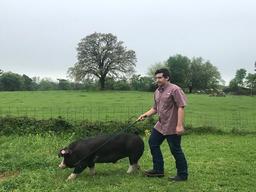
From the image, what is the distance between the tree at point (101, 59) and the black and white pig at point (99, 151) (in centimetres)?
7113

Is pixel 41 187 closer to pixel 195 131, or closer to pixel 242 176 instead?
pixel 242 176

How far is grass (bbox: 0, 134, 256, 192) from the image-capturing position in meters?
9.42

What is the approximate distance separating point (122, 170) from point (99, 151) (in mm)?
954

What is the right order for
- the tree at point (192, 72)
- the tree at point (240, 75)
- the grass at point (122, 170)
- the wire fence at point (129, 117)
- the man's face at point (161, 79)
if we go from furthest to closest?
the tree at point (240, 75), the tree at point (192, 72), the wire fence at point (129, 117), the man's face at point (161, 79), the grass at point (122, 170)

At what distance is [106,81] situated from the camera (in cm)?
8381

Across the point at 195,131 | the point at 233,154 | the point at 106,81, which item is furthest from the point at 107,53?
Result: the point at 233,154

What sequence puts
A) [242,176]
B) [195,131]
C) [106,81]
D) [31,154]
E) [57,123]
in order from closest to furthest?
[242,176]
[31,154]
[57,123]
[195,131]
[106,81]

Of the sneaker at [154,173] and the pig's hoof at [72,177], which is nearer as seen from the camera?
the pig's hoof at [72,177]

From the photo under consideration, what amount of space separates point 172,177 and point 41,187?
106 inches

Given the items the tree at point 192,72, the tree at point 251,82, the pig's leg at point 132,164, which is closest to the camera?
the pig's leg at point 132,164

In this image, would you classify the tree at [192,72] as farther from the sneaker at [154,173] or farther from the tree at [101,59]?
the sneaker at [154,173]

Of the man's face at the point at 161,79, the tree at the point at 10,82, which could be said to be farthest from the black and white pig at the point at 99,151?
the tree at the point at 10,82

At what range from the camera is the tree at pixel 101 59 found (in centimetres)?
8262

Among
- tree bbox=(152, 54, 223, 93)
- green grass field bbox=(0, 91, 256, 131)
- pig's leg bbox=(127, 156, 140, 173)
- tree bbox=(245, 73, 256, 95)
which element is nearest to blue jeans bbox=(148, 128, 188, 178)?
pig's leg bbox=(127, 156, 140, 173)
